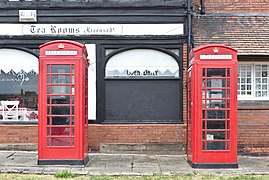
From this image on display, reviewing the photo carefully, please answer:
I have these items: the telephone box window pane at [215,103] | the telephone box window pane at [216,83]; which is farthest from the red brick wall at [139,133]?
the telephone box window pane at [216,83]

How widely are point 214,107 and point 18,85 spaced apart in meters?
5.05

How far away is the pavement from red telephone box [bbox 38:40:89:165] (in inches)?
12.1

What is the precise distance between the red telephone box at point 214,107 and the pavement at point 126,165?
0.32m

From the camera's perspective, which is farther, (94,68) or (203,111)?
(94,68)

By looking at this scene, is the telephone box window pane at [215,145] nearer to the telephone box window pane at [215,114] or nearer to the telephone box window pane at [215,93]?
the telephone box window pane at [215,114]

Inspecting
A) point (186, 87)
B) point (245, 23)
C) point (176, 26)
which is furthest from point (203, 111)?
point (245, 23)

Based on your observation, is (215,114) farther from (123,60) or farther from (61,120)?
(61,120)

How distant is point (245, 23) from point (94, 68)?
4.13 meters

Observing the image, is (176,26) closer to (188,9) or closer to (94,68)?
(188,9)

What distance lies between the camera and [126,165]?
953cm

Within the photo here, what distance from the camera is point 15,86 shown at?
449 inches

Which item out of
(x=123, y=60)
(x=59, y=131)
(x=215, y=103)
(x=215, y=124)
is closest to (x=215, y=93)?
(x=215, y=103)

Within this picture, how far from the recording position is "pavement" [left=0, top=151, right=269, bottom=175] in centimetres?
879

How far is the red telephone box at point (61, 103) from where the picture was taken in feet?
30.5
